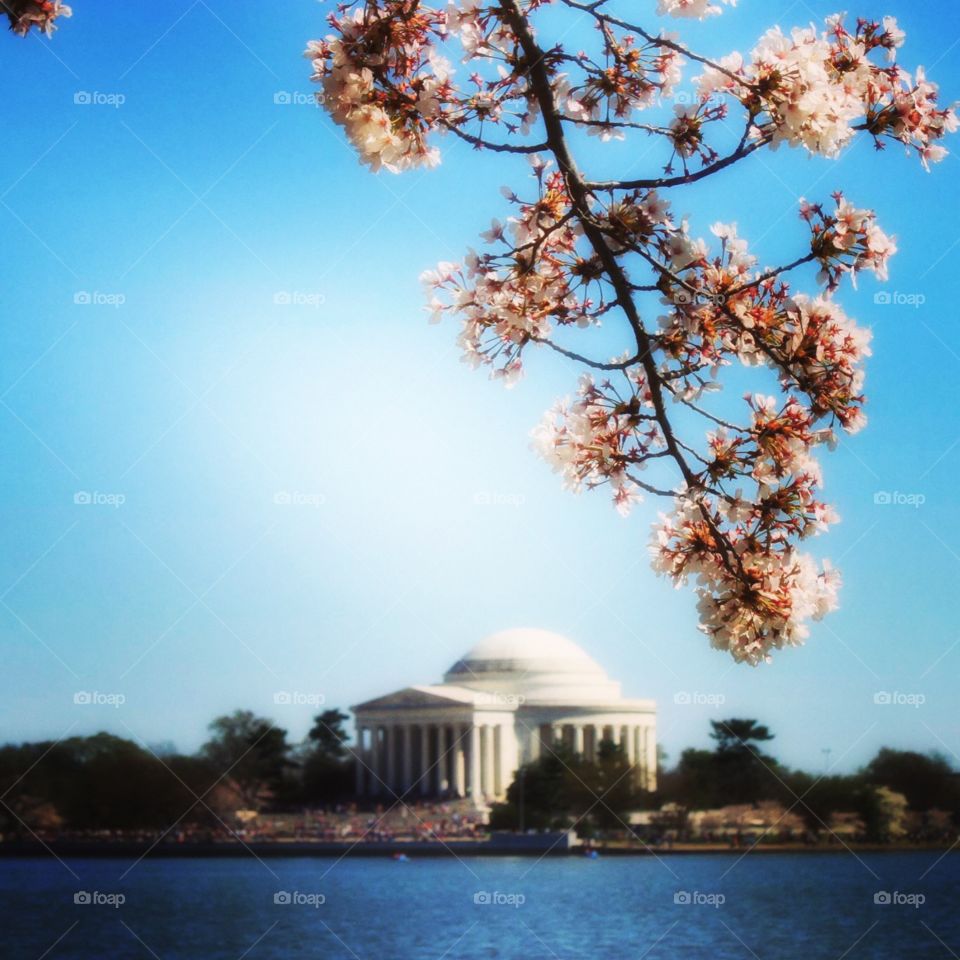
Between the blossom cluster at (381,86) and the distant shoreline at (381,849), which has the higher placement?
the blossom cluster at (381,86)

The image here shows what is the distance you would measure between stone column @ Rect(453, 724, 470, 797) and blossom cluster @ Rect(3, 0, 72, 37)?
101774 millimetres

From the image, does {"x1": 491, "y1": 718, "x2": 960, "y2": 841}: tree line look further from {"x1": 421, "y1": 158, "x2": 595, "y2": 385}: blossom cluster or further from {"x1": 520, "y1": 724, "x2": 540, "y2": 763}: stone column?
{"x1": 421, "y1": 158, "x2": 595, "y2": 385}: blossom cluster

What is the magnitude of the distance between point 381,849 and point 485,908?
2956 cm

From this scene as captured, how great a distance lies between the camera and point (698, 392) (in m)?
6.52

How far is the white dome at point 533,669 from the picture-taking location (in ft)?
360

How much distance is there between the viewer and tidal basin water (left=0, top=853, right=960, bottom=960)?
4991cm

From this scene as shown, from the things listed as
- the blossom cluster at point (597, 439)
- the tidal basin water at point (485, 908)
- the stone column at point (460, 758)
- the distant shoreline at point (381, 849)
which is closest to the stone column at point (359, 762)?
the stone column at point (460, 758)

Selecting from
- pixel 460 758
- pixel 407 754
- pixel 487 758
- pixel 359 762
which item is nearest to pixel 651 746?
pixel 487 758

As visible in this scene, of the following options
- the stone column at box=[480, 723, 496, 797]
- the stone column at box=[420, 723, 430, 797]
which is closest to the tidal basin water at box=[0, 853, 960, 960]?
the stone column at box=[420, 723, 430, 797]

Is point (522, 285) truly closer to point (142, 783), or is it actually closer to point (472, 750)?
point (142, 783)

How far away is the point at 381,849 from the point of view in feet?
310

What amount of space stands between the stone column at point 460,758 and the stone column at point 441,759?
2.19ft

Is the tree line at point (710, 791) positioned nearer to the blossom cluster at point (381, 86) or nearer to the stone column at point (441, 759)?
the stone column at point (441, 759)

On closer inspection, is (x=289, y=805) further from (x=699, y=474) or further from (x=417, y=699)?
(x=699, y=474)
